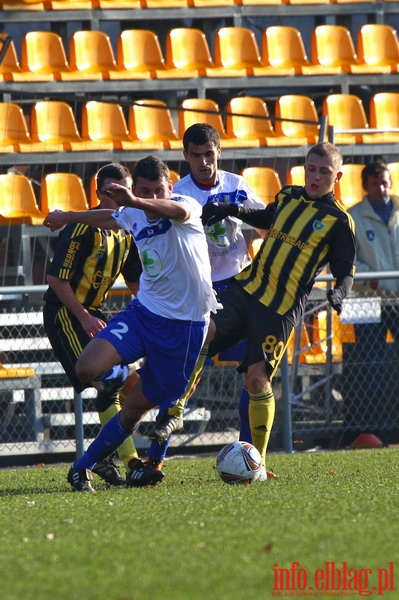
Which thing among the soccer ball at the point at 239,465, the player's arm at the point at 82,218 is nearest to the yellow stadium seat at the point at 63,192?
the player's arm at the point at 82,218

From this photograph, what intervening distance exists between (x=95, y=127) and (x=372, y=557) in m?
9.28

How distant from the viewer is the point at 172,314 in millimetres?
6016

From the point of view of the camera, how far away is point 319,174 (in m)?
6.63

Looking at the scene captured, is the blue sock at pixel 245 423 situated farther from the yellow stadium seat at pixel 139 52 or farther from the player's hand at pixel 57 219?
the yellow stadium seat at pixel 139 52

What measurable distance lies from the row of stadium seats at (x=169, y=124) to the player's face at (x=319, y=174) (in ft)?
16.2

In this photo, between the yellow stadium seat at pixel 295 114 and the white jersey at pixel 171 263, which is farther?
the yellow stadium seat at pixel 295 114

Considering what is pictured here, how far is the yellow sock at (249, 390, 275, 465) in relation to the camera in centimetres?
668

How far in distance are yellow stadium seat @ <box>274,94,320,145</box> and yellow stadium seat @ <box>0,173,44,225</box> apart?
3.13m

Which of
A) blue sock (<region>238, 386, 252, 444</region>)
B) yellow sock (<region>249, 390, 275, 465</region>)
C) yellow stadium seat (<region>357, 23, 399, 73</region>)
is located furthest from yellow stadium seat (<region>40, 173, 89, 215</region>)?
yellow sock (<region>249, 390, 275, 465</region>)

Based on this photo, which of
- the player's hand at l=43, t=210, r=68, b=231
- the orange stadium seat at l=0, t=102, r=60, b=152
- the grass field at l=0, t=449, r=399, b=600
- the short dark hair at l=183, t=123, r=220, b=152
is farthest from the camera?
the orange stadium seat at l=0, t=102, r=60, b=152

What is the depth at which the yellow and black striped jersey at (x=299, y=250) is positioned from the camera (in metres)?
6.55

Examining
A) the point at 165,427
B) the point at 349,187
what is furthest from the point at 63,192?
the point at 165,427

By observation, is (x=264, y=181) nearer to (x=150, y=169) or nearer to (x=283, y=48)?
(x=283, y=48)

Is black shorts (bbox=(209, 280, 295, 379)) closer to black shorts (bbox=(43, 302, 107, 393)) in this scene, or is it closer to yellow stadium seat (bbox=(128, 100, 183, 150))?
black shorts (bbox=(43, 302, 107, 393))
